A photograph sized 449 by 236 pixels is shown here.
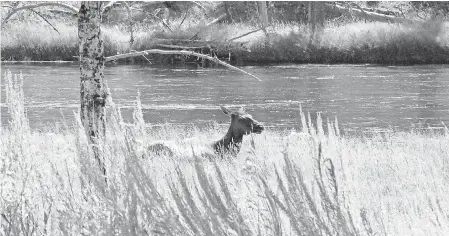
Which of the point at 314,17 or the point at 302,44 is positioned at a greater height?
the point at 314,17

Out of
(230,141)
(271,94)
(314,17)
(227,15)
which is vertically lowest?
(271,94)

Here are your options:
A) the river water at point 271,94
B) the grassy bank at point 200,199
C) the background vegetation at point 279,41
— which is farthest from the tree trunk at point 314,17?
the grassy bank at point 200,199

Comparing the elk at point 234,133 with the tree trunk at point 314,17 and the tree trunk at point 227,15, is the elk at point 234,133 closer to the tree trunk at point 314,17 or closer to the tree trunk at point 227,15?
the tree trunk at point 314,17

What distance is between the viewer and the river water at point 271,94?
14.8 meters

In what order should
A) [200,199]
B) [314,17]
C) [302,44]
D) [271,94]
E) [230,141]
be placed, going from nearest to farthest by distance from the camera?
[200,199] → [230,141] → [271,94] → [302,44] → [314,17]

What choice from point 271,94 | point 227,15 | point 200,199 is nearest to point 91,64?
point 200,199

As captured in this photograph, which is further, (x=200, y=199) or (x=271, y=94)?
(x=271, y=94)

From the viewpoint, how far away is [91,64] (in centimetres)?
537

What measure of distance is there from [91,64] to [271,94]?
13.5m

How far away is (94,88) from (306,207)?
139 inches

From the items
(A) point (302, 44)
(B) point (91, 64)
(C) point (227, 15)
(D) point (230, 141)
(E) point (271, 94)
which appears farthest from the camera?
(C) point (227, 15)

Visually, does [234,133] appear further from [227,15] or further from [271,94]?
[227,15]

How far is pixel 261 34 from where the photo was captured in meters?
28.7

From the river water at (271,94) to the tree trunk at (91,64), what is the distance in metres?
6.47
